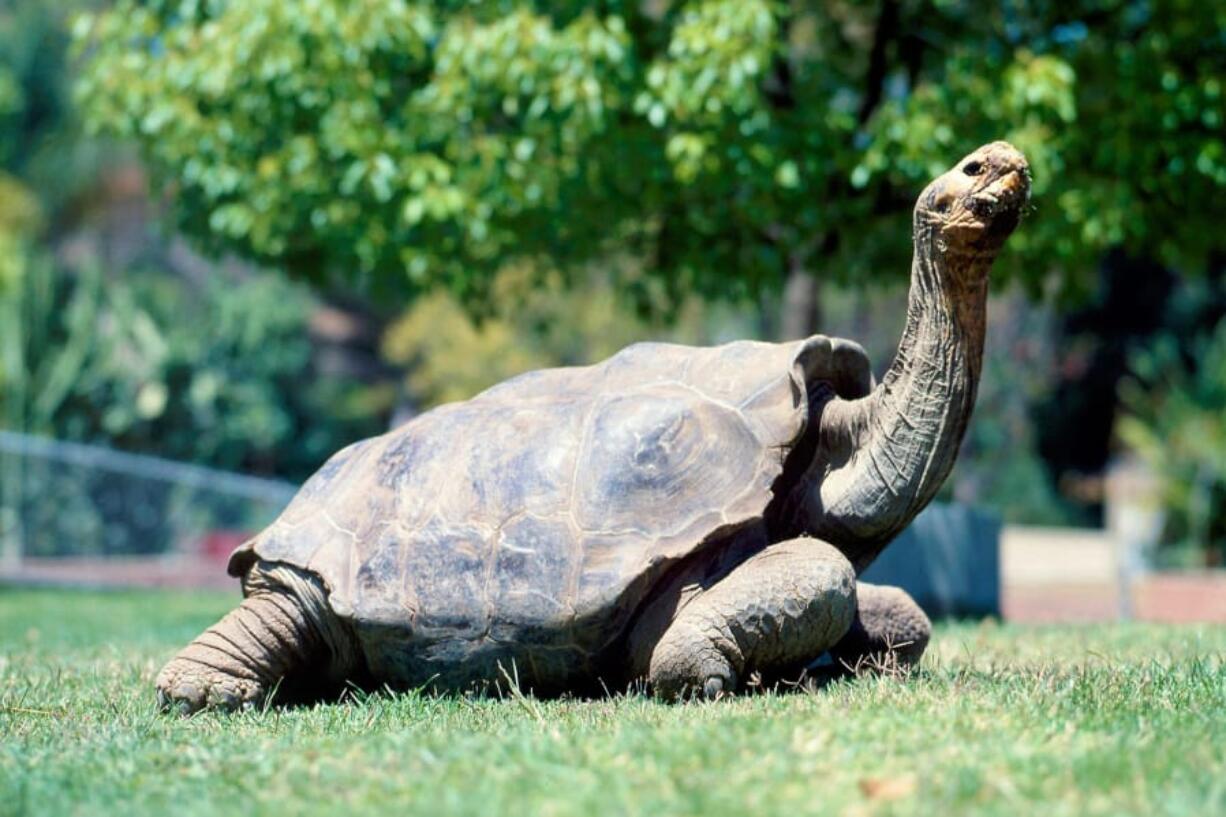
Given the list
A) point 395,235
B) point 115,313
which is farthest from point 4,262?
point 395,235

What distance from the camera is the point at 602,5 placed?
31.2 feet

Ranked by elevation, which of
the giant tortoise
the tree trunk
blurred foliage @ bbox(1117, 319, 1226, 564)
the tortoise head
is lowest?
blurred foliage @ bbox(1117, 319, 1226, 564)

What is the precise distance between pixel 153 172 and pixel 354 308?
25.7 meters

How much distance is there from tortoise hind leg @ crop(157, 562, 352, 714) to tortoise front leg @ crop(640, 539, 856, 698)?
126 cm

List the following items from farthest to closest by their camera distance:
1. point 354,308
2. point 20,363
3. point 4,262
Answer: point 354,308
point 4,262
point 20,363

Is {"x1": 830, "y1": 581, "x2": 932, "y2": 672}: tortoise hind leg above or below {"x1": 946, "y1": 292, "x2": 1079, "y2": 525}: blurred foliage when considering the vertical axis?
above

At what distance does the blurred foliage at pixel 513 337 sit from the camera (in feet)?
76.3

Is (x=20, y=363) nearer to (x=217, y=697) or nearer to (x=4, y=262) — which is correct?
(x=4, y=262)

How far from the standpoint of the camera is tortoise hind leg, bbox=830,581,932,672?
202 inches

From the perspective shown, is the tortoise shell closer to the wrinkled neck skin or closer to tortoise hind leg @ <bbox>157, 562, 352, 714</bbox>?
tortoise hind leg @ <bbox>157, 562, 352, 714</bbox>

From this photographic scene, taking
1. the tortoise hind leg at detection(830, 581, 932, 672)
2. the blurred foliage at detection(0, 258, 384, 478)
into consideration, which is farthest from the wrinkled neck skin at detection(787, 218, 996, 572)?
the blurred foliage at detection(0, 258, 384, 478)

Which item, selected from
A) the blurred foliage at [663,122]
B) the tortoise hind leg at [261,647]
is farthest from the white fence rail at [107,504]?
the tortoise hind leg at [261,647]

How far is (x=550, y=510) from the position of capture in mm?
4703

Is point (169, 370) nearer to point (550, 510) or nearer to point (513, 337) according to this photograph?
point (513, 337)
